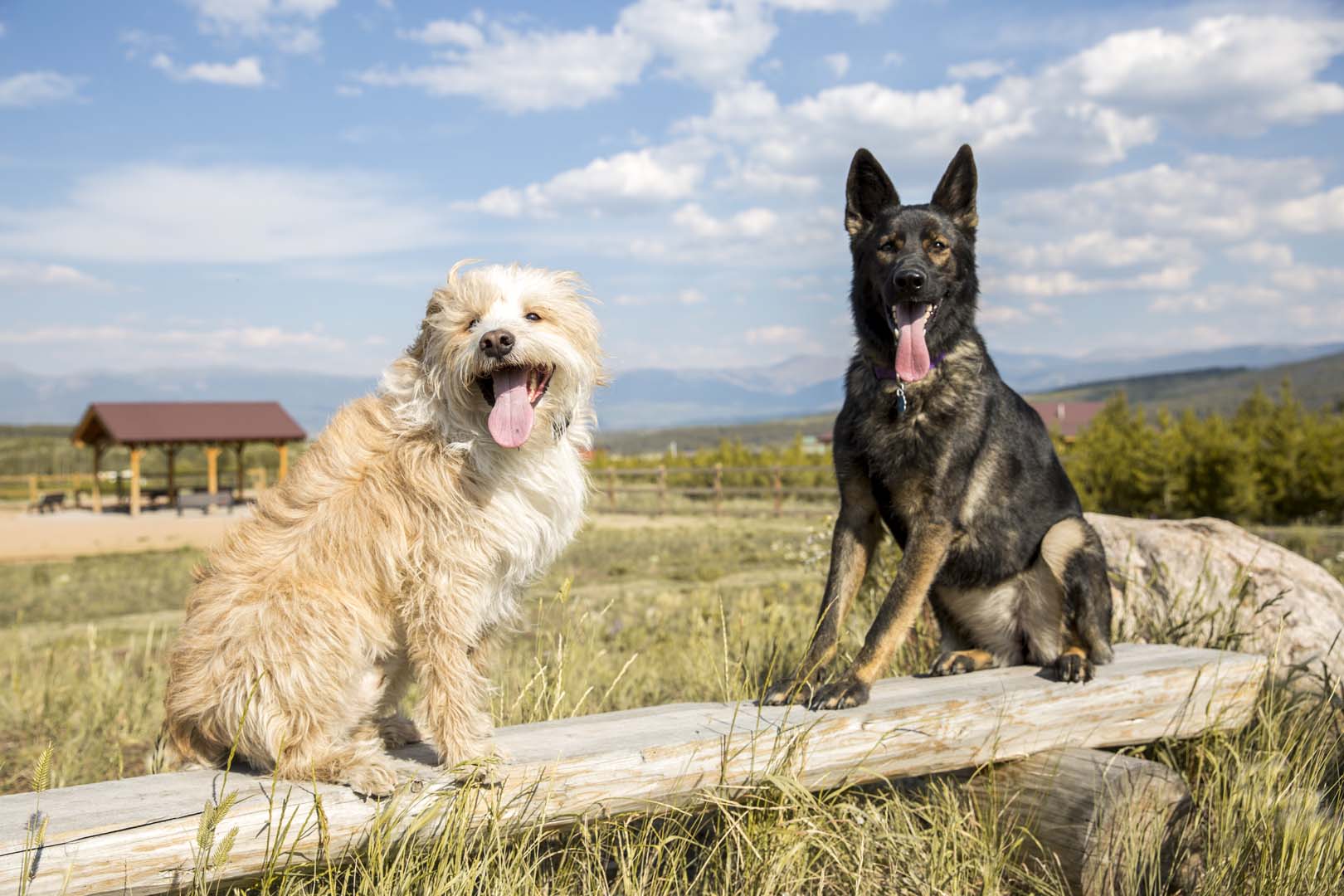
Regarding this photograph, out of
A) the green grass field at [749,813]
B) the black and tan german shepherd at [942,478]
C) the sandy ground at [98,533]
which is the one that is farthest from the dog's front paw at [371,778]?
the sandy ground at [98,533]

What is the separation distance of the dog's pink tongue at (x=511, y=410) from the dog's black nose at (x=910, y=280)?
165cm

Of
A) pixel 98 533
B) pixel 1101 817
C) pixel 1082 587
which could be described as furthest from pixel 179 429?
pixel 1101 817

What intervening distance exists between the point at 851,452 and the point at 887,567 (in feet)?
8.27

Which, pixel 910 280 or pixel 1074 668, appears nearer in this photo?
pixel 910 280

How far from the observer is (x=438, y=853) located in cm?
263

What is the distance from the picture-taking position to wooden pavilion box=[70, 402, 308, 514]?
124 ft

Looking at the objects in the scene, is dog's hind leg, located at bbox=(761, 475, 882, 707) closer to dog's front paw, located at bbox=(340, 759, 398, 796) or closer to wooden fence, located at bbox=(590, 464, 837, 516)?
dog's front paw, located at bbox=(340, 759, 398, 796)

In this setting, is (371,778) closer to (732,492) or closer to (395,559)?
(395,559)

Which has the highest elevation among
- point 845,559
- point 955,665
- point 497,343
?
point 497,343

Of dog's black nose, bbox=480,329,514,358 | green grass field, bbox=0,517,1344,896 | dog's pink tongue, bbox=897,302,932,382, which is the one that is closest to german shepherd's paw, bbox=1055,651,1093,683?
green grass field, bbox=0,517,1344,896

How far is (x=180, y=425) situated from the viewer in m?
39.1

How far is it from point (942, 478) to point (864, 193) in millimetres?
1335

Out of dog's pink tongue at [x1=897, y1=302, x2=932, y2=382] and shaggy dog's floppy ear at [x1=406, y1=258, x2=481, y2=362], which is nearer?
shaggy dog's floppy ear at [x1=406, y1=258, x2=481, y2=362]

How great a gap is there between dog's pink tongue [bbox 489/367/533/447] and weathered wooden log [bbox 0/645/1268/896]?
97 cm
